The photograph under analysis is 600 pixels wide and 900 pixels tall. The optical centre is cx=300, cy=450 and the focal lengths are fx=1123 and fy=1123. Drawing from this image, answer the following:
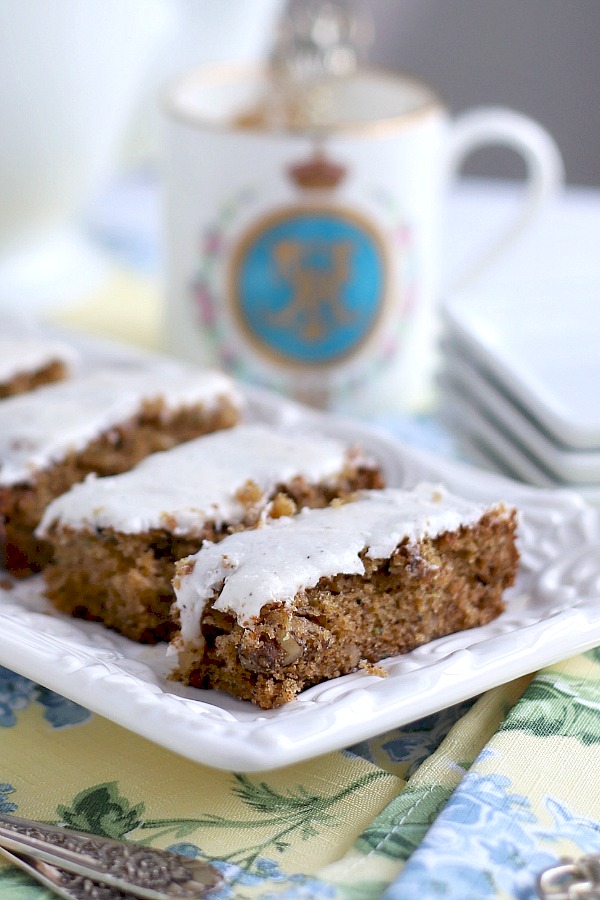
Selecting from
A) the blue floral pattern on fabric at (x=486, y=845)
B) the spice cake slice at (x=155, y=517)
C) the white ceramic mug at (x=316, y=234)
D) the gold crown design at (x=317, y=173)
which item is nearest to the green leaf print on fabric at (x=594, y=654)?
the blue floral pattern on fabric at (x=486, y=845)

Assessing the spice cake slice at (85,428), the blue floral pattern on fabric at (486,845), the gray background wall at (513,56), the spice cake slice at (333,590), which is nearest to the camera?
the blue floral pattern on fabric at (486,845)

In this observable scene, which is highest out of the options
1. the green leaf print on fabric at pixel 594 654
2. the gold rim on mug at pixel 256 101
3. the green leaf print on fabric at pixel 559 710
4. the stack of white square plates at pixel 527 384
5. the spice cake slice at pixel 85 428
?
the gold rim on mug at pixel 256 101

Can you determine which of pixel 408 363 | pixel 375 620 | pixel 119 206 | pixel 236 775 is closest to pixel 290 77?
pixel 408 363

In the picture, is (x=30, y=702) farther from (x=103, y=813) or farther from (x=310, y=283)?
(x=310, y=283)

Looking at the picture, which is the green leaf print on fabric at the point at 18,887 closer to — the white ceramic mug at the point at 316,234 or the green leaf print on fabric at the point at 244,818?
the green leaf print on fabric at the point at 244,818

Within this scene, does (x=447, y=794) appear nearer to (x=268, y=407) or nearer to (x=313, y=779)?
(x=313, y=779)

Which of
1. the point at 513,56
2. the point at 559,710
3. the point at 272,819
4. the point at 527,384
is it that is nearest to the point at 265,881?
the point at 272,819

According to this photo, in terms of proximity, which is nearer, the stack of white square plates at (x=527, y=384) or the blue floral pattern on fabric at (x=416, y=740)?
the blue floral pattern on fabric at (x=416, y=740)
